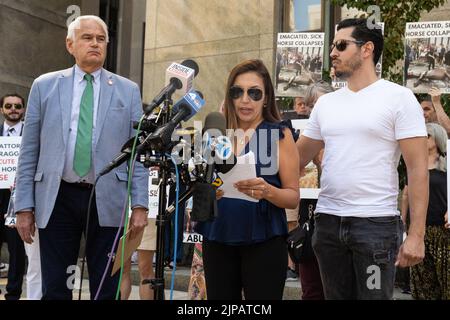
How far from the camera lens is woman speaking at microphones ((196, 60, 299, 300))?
320 centimetres

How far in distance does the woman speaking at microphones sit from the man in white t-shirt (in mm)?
230

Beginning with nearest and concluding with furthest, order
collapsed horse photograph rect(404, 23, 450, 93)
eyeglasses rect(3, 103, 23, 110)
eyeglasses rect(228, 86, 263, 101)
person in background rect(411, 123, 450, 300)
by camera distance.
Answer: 1. eyeglasses rect(228, 86, 263, 101)
2. person in background rect(411, 123, 450, 300)
3. collapsed horse photograph rect(404, 23, 450, 93)
4. eyeglasses rect(3, 103, 23, 110)

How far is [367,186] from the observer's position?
327 centimetres

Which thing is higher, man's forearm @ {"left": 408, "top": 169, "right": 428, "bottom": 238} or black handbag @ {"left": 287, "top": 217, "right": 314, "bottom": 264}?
A: man's forearm @ {"left": 408, "top": 169, "right": 428, "bottom": 238}

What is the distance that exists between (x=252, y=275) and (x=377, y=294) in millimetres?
631

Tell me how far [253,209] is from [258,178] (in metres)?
0.20

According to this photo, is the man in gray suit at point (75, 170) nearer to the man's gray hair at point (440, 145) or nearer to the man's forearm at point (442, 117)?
the man's gray hair at point (440, 145)

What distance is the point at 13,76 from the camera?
13.0 meters

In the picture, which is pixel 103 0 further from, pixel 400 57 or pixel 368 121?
pixel 368 121

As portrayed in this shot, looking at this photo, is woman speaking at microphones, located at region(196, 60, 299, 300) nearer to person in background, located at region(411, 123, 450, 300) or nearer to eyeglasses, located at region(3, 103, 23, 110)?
person in background, located at region(411, 123, 450, 300)

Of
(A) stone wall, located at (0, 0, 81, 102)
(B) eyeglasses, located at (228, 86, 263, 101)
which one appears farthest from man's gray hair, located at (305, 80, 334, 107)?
(A) stone wall, located at (0, 0, 81, 102)

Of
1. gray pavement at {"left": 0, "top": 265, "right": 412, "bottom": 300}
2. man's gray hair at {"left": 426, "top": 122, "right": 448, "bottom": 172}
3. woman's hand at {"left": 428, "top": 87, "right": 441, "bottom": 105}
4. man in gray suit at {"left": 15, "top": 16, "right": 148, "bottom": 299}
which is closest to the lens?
man in gray suit at {"left": 15, "top": 16, "right": 148, "bottom": 299}
